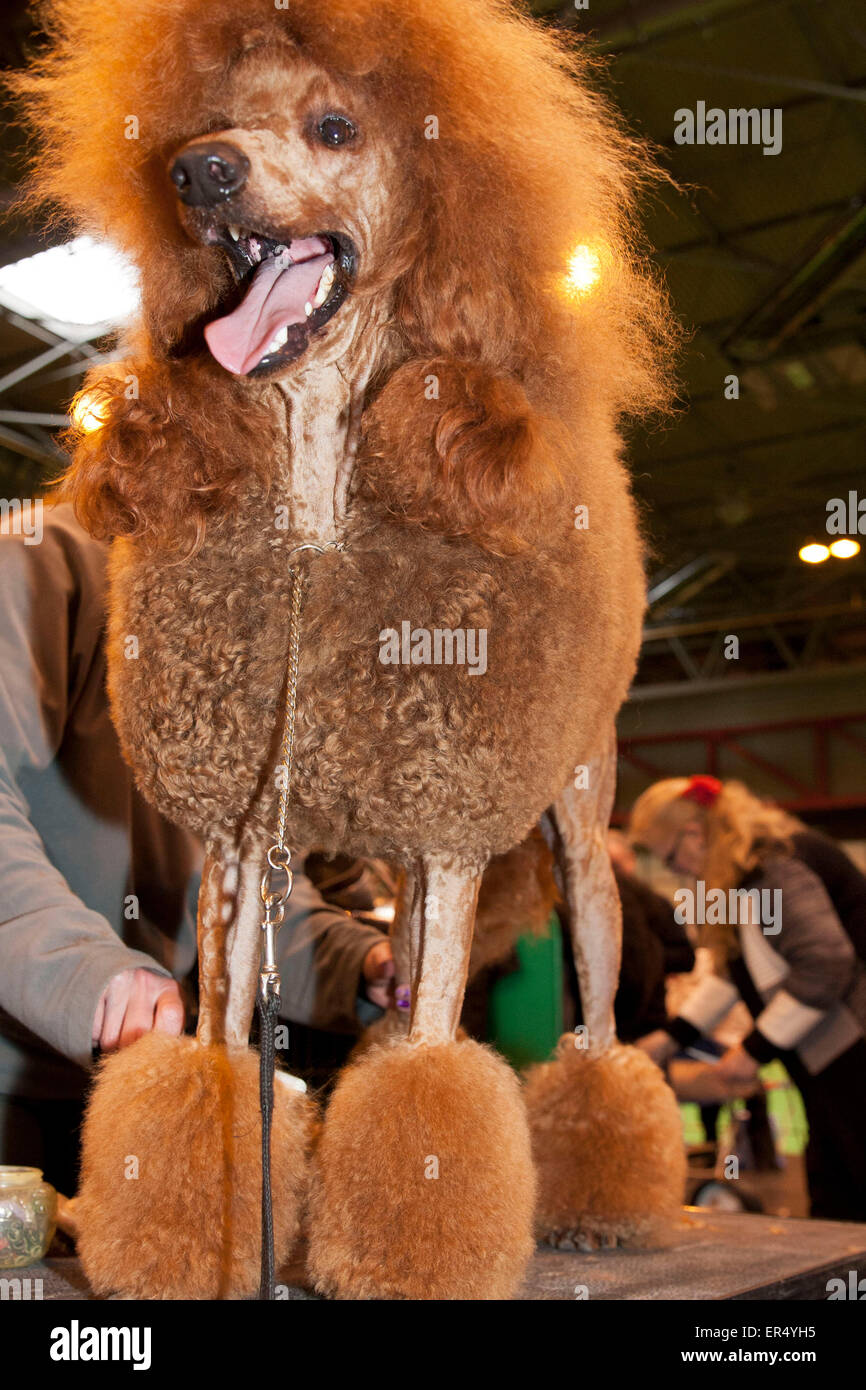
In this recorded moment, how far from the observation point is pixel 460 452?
888 millimetres

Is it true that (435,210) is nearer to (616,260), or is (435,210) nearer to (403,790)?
(616,260)

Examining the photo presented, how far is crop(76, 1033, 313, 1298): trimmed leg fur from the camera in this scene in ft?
3.04

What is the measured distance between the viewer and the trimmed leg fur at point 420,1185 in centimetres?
90

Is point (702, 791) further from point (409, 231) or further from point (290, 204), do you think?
point (290, 204)

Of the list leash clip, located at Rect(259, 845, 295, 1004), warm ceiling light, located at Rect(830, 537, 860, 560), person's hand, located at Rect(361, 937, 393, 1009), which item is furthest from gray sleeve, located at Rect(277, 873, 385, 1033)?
warm ceiling light, located at Rect(830, 537, 860, 560)

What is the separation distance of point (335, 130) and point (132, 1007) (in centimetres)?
86

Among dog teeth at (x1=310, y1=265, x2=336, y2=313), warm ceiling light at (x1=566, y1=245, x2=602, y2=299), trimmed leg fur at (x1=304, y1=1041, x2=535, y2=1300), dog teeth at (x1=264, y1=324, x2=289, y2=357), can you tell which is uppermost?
warm ceiling light at (x1=566, y1=245, x2=602, y2=299)

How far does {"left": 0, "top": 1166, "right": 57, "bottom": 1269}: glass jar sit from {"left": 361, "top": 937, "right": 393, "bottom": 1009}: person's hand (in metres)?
0.68

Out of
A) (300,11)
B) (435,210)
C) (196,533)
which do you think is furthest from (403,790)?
(300,11)

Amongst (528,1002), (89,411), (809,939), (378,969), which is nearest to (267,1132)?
(89,411)

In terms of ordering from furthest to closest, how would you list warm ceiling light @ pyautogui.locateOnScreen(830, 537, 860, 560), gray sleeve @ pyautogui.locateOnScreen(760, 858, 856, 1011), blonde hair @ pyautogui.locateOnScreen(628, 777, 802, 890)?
warm ceiling light @ pyautogui.locateOnScreen(830, 537, 860, 560) → blonde hair @ pyautogui.locateOnScreen(628, 777, 802, 890) → gray sleeve @ pyautogui.locateOnScreen(760, 858, 856, 1011)

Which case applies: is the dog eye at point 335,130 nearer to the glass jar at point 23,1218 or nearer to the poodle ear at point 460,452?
the poodle ear at point 460,452

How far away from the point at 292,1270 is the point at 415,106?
42.6 inches

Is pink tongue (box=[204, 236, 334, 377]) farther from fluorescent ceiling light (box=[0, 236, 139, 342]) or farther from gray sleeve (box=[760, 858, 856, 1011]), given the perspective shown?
gray sleeve (box=[760, 858, 856, 1011])
